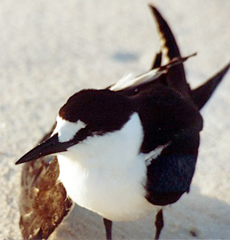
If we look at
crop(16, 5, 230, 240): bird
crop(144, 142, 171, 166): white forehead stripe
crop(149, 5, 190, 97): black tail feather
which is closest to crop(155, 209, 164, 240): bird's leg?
crop(16, 5, 230, 240): bird

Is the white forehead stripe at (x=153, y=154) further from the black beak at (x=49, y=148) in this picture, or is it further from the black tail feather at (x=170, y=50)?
the black tail feather at (x=170, y=50)

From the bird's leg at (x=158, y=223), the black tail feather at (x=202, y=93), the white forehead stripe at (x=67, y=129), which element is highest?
the white forehead stripe at (x=67, y=129)

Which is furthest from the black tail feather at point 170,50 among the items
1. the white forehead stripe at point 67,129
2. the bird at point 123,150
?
the white forehead stripe at point 67,129

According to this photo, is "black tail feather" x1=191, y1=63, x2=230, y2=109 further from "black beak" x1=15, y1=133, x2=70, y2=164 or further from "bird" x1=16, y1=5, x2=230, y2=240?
"black beak" x1=15, y1=133, x2=70, y2=164

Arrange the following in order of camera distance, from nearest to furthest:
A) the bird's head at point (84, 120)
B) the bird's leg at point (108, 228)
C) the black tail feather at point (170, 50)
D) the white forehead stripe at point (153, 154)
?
the bird's head at point (84, 120), the white forehead stripe at point (153, 154), the bird's leg at point (108, 228), the black tail feather at point (170, 50)

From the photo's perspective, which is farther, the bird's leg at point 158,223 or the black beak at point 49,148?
the bird's leg at point 158,223

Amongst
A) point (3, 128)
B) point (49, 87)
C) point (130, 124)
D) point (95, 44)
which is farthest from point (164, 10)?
point (130, 124)

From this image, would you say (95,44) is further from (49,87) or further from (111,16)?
(49,87)
